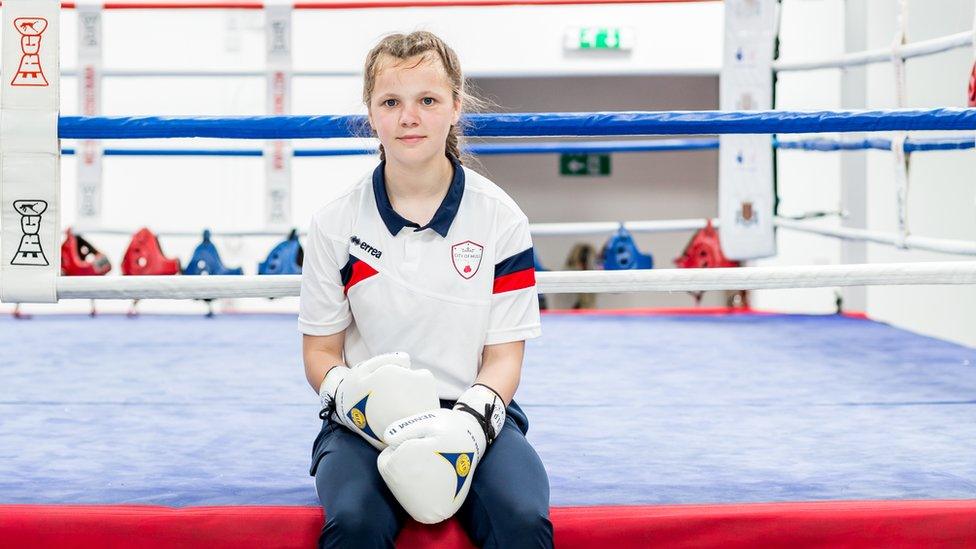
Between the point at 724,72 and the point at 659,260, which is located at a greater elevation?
the point at 724,72

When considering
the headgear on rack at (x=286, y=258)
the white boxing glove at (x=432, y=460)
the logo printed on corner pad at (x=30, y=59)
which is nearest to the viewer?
the white boxing glove at (x=432, y=460)

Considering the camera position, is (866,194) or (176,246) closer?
(866,194)

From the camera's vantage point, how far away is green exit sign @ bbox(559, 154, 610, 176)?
6.42 meters

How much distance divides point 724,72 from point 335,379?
7.36 feet

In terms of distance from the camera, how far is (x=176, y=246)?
573 centimetres

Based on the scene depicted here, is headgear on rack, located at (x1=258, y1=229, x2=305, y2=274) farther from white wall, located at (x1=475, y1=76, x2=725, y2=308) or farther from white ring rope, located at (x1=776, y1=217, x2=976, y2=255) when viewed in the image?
white wall, located at (x1=475, y1=76, x2=725, y2=308)

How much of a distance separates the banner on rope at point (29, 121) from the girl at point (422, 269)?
49 centimetres

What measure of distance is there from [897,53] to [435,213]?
2.25 m

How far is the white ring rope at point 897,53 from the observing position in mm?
2977

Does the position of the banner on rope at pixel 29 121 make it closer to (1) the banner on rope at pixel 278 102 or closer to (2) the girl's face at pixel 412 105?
(2) the girl's face at pixel 412 105

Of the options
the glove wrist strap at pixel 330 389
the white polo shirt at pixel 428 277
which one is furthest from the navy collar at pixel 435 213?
the glove wrist strap at pixel 330 389

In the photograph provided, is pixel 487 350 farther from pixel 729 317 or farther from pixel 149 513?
pixel 729 317

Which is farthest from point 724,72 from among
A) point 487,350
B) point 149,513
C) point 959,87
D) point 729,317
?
point 149,513

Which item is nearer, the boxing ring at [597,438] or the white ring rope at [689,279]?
the boxing ring at [597,438]
